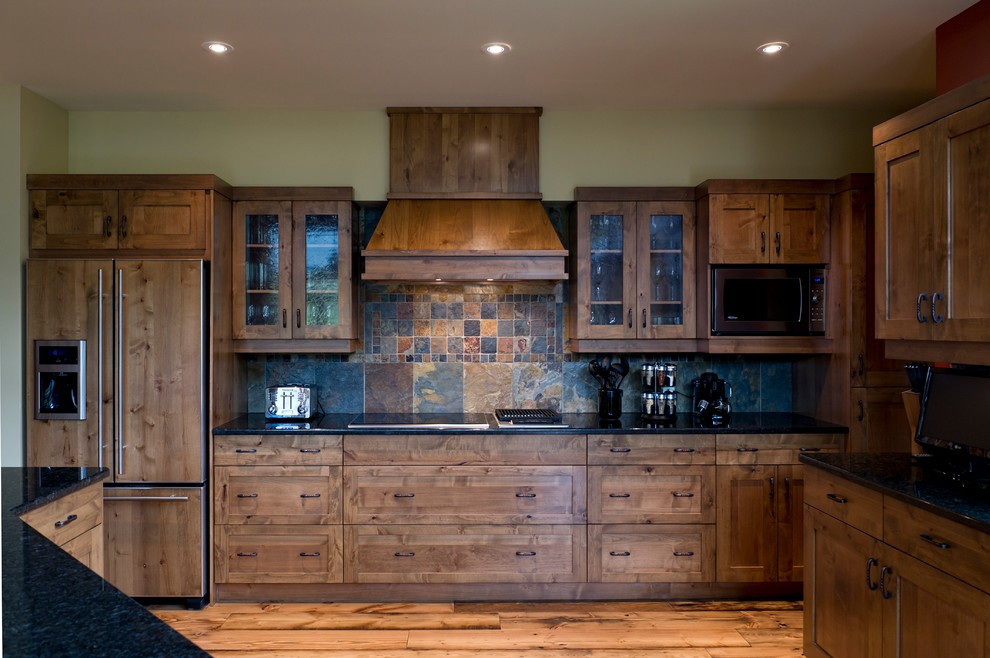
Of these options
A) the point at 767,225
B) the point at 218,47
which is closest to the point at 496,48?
the point at 218,47

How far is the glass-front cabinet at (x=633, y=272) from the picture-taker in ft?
13.3

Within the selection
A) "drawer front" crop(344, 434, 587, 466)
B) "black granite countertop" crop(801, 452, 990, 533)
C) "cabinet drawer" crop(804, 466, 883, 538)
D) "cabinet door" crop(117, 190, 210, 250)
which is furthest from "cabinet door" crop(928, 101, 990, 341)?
"cabinet door" crop(117, 190, 210, 250)

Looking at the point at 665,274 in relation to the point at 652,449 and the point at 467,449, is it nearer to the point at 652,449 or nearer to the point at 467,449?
the point at 652,449

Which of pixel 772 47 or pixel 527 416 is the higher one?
pixel 772 47

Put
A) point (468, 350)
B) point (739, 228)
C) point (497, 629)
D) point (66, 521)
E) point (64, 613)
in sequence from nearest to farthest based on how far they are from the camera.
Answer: point (64, 613)
point (66, 521)
point (497, 629)
point (739, 228)
point (468, 350)

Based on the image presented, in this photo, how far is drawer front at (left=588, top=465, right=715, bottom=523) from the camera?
3785 mm

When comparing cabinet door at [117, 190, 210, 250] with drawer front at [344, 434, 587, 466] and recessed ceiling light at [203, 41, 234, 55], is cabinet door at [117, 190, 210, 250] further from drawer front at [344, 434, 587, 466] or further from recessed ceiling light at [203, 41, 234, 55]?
drawer front at [344, 434, 587, 466]

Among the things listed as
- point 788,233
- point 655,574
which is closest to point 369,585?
point 655,574

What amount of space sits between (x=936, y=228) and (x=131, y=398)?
Answer: 3.59m

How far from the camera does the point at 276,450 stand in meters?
→ 3.77

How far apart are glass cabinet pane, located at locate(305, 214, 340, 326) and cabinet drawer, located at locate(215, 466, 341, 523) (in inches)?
32.1

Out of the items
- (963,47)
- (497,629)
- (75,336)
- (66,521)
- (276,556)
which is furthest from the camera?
(276,556)

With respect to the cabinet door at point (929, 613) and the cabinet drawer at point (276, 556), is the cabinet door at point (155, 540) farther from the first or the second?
the cabinet door at point (929, 613)

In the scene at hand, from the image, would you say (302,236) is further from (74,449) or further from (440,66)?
(74,449)
